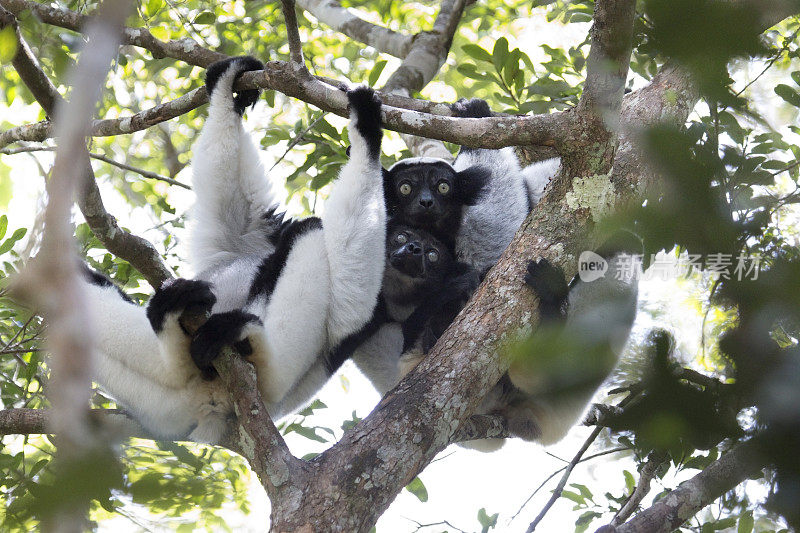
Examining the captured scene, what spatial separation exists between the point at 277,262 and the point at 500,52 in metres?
2.43

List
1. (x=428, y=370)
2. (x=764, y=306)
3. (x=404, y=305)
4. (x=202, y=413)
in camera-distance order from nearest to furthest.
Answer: (x=764, y=306), (x=428, y=370), (x=202, y=413), (x=404, y=305)

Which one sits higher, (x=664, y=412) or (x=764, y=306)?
(x=764, y=306)

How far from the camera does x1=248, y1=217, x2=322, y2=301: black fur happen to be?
3.91 metres

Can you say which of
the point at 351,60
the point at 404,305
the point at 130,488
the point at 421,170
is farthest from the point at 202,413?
the point at 351,60

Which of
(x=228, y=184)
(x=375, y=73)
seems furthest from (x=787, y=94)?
(x=375, y=73)

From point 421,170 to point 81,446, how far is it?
458 cm

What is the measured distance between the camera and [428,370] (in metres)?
3.12

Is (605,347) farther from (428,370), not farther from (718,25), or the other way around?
(428,370)

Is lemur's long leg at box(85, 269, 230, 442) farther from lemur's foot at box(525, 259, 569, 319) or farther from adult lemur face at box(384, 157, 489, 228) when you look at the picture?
adult lemur face at box(384, 157, 489, 228)

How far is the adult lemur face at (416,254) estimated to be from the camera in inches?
185

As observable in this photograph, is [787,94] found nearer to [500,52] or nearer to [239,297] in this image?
[239,297]

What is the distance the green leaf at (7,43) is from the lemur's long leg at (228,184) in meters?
1.29

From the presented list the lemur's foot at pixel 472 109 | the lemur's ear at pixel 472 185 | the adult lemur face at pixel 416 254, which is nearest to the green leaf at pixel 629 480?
the adult lemur face at pixel 416 254

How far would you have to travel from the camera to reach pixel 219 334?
3334mm
